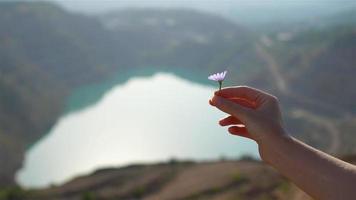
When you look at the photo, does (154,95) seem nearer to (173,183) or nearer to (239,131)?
(173,183)

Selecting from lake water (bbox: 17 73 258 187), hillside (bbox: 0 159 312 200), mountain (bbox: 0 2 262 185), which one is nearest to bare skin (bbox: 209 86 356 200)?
hillside (bbox: 0 159 312 200)

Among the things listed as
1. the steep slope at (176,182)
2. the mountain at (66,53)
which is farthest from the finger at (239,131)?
the mountain at (66,53)

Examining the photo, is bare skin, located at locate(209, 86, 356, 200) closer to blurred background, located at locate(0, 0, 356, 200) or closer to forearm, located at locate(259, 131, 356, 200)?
forearm, located at locate(259, 131, 356, 200)

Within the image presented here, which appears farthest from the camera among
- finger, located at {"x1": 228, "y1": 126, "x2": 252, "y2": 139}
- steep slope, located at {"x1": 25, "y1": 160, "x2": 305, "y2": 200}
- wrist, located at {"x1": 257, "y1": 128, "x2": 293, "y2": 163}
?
steep slope, located at {"x1": 25, "y1": 160, "x2": 305, "y2": 200}

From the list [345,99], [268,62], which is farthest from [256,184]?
[268,62]

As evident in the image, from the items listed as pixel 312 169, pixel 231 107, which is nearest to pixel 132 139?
pixel 231 107

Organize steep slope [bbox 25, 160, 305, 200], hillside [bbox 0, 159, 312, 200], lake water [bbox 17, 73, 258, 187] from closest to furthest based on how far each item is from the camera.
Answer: steep slope [bbox 25, 160, 305, 200] < hillside [bbox 0, 159, 312, 200] < lake water [bbox 17, 73, 258, 187]

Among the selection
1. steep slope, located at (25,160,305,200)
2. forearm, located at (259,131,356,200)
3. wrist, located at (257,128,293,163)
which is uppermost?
steep slope, located at (25,160,305,200)

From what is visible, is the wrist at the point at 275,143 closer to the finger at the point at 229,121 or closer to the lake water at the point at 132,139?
the finger at the point at 229,121
